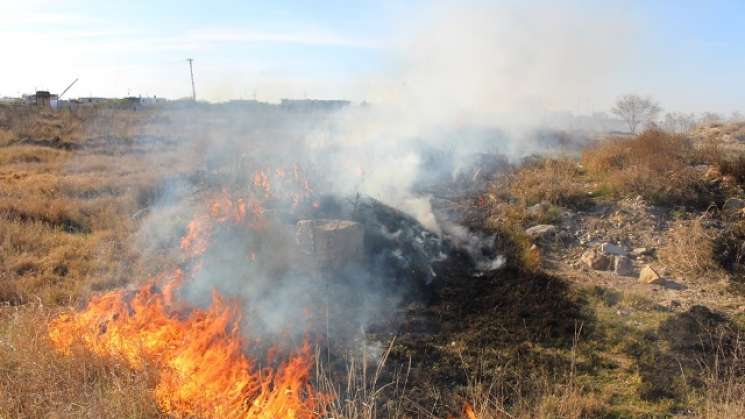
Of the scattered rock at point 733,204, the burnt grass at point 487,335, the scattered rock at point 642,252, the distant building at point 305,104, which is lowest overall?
the burnt grass at point 487,335

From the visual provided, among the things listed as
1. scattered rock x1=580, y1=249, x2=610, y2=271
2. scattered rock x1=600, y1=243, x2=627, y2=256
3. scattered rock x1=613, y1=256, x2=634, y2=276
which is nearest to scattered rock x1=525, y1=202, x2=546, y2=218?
scattered rock x1=600, y1=243, x2=627, y2=256

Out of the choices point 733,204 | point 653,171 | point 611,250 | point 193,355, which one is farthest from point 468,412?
point 653,171

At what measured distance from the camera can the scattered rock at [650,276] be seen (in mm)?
6625

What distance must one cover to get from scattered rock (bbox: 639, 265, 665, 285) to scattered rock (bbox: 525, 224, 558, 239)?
1794mm

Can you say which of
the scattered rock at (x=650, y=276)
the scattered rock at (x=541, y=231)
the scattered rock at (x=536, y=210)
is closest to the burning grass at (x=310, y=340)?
the scattered rock at (x=536, y=210)

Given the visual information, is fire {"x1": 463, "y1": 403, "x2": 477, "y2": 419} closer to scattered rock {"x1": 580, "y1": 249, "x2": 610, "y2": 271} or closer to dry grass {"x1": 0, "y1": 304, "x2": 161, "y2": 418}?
dry grass {"x1": 0, "y1": 304, "x2": 161, "y2": 418}

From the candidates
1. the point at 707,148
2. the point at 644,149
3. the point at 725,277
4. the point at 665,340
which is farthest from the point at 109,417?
the point at 707,148

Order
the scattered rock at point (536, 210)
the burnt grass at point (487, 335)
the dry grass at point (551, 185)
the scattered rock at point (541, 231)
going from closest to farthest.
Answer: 1. the burnt grass at point (487, 335)
2. the scattered rock at point (541, 231)
3. the scattered rock at point (536, 210)
4. the dry grass at point (551, 185)

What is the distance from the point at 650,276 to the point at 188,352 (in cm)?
619

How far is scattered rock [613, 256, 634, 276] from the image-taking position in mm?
7062

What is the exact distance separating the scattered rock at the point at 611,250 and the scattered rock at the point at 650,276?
0.70m

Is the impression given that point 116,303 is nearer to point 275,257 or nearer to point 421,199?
point 275,257

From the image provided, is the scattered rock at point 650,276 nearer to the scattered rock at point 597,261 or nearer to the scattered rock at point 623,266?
the scattered rock at point 623,266

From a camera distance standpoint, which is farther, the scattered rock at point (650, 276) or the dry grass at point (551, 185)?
the dry grass at point (551, 185)
